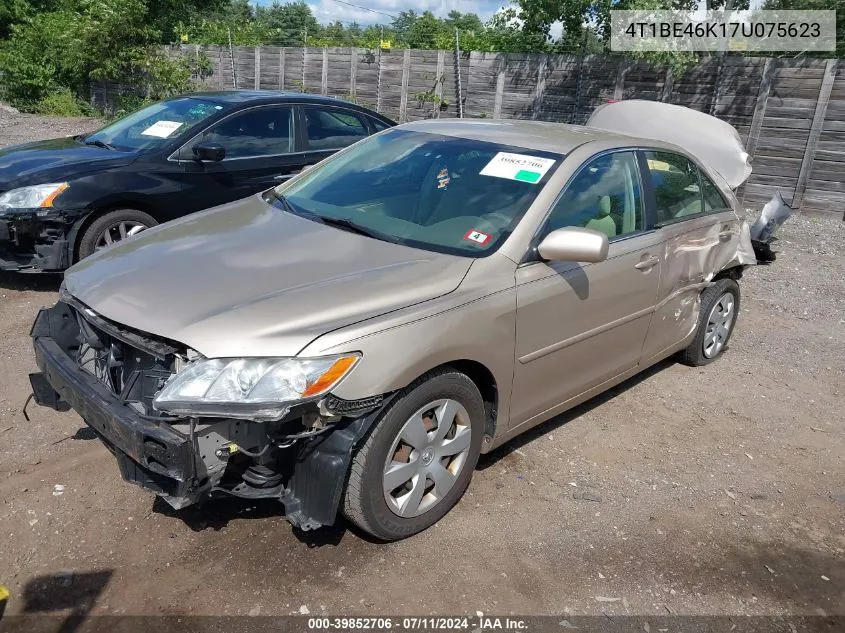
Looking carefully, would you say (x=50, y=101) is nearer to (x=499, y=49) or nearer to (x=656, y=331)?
(x=499, y=49)

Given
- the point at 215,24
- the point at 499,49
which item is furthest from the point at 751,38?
the point at 215,24

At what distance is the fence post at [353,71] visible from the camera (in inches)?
604

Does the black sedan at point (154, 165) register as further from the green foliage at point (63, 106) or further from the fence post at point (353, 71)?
the green foliage at point (63, 106)

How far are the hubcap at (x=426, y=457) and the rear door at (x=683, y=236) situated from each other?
1692 mm

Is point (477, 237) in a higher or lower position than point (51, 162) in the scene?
higher

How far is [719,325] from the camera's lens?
17.2 feet

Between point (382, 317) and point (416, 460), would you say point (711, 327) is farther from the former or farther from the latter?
point (382, 317)

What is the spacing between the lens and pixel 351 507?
9.16 feet

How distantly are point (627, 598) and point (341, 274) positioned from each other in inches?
70.6

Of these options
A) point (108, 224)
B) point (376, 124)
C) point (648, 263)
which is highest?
point (376, 124)

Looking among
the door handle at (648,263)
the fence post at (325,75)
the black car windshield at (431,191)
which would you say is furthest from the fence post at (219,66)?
the door handle at (648,263)

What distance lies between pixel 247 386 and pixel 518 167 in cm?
189

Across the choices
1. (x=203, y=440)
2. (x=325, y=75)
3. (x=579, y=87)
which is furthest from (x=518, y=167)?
(x=325, y=75)

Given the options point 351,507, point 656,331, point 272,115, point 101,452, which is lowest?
point 101,452
